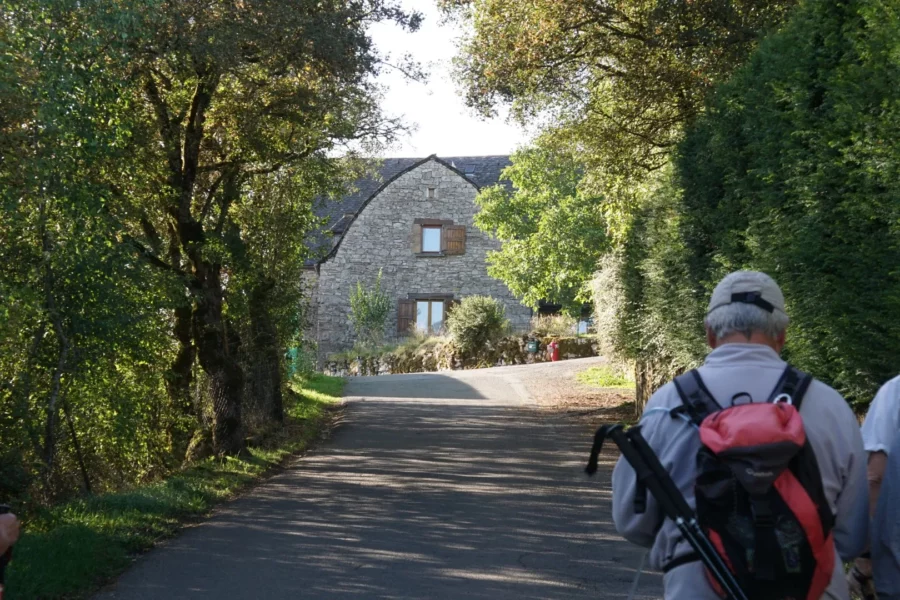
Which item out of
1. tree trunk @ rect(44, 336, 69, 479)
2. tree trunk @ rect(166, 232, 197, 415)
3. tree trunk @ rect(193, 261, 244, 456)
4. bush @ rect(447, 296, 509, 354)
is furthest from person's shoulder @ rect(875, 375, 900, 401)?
bush @ rect(447, 296, 509, 354)

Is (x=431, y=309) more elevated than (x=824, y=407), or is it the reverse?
(x=431, y=309)

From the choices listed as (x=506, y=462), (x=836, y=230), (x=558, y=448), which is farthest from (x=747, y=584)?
(x=558, y=448)

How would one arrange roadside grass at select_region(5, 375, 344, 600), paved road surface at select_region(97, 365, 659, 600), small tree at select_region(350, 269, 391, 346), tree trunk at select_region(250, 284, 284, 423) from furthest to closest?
small tree at select_region(350, 269, 391, 346) → tree trunk at select_region(250, 284, 284, 423) → paved road surface at select_region(97, 365, 659, 600) → roadside grass at select_region(5, 375, 344, 600)

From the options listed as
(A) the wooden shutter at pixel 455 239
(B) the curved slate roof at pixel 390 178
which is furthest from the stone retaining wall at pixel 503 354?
(B) the curved slate roof at pixel 390 178

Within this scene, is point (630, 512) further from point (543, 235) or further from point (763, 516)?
point (543, 235)

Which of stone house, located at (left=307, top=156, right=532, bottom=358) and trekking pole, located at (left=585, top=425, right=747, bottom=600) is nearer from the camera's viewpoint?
trekking pole, located at (left=585, top=425, right=747, bottom=600)

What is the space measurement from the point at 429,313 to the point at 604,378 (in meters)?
17.7

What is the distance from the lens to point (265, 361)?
62.6 feet

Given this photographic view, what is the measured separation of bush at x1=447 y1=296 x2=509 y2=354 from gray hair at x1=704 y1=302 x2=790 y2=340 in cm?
3550

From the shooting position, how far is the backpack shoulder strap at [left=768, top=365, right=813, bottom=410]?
3.36 metres

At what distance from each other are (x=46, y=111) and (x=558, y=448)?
919 cm

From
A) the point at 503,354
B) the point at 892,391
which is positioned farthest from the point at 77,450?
the point at 503,354

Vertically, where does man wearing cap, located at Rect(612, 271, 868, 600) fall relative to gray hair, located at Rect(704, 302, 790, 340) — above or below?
below

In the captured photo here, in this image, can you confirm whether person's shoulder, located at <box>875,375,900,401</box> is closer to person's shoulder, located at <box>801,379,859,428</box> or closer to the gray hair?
person's shoulder, located at <box>801,379,859,428</box>
